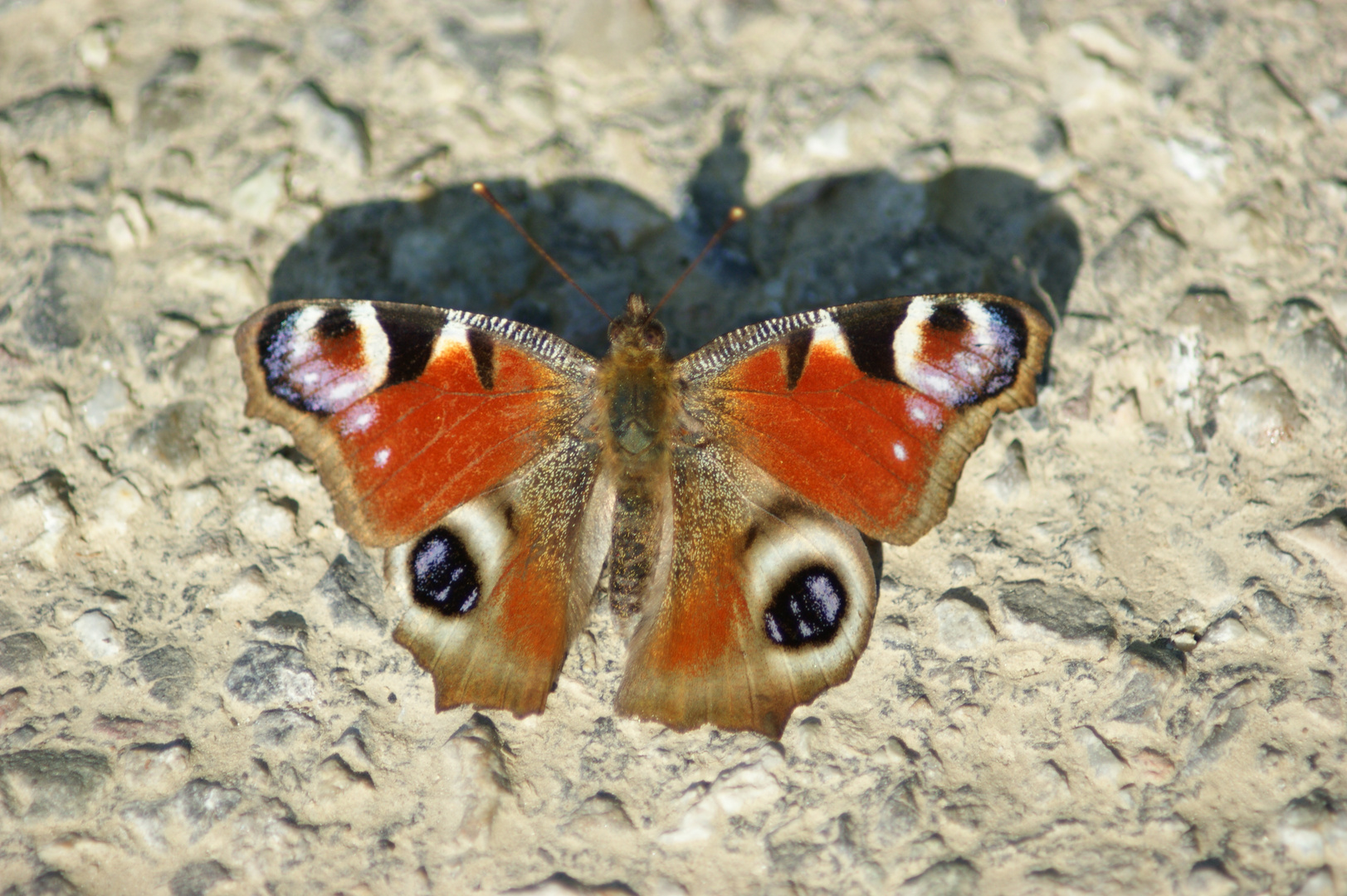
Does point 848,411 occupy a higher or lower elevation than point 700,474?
higher

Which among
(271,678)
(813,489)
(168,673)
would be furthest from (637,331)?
(168,673)

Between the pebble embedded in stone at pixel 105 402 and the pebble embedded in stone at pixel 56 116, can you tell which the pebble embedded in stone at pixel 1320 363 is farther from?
the pebble embedded in stone at pixel 56 116

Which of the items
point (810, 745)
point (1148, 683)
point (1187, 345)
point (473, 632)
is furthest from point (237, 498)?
point (1187, 345)

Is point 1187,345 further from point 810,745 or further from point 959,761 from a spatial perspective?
point 810,745

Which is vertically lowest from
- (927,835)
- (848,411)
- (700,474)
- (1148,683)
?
(927,835)

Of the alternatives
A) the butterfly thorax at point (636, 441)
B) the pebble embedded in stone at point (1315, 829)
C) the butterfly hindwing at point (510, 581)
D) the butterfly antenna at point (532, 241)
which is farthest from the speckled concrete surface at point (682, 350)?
the butterfly thorax at point (636, 441)

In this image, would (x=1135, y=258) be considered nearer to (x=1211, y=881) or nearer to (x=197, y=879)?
(x=1211, y=881)
